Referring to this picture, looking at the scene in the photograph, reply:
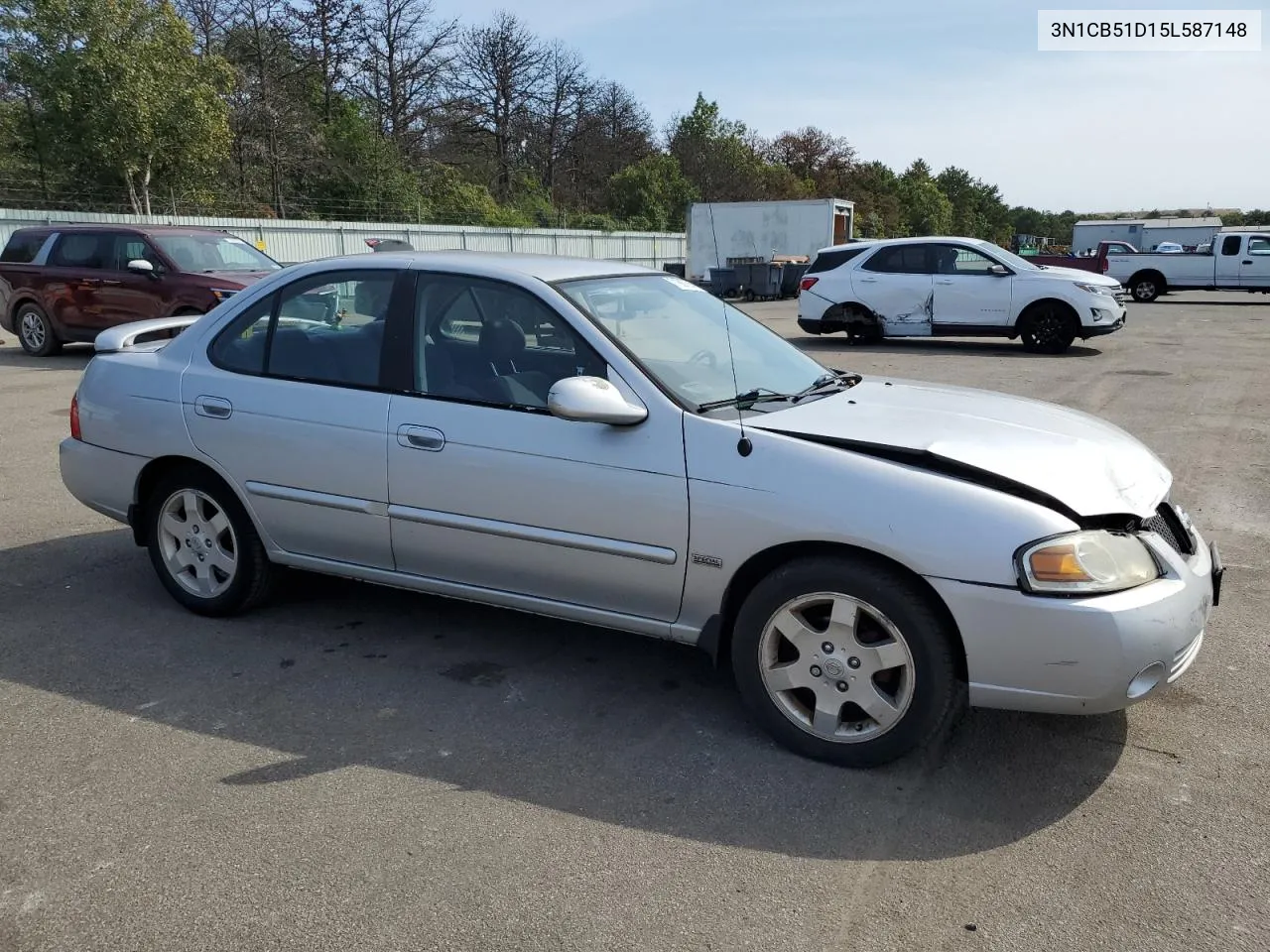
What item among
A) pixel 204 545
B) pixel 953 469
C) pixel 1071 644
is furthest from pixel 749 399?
pixel 204 545

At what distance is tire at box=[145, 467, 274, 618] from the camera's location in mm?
4652

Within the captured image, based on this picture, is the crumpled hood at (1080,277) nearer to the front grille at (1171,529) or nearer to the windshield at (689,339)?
the windshield at (689,339)

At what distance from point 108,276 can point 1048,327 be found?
Result: 12792mm

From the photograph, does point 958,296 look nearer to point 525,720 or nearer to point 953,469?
point 953,469

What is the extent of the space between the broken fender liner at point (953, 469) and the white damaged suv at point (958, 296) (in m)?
12.4

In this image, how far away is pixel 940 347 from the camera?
16.5 metres

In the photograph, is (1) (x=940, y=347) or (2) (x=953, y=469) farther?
(1) (x=940, y=347)

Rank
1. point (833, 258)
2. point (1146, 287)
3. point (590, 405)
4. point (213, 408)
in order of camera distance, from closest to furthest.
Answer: point (590, 405)
point (213, 408)
point (833, 258)
point (1146, 287)

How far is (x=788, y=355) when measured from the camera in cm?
462

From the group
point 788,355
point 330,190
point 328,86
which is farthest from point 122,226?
point 328,86

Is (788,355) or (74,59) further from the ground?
(74,59)

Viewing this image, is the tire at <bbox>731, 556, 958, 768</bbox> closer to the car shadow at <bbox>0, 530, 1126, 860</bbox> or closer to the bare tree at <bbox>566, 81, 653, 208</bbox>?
the car shadow at <bbox>0, 530, 1126, 860</bbox>

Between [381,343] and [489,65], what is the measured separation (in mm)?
51593

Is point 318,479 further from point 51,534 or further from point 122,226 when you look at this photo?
point 122,226
